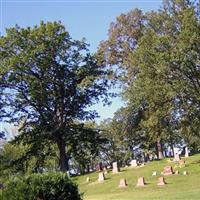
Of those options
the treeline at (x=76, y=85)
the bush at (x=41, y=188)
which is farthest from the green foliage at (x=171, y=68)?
the bush at (x=41, y=188)

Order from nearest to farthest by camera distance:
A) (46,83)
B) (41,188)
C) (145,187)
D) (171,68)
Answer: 1. (41,188)
2. (145,187)
3. (171,68)
4. (46,83)

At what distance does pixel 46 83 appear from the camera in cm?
4644

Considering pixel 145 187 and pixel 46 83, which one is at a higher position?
pixel 46 83

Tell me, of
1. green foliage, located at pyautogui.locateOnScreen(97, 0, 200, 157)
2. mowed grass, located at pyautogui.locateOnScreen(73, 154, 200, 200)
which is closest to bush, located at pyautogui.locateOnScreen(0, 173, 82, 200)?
mowed grass, located at pyautogui.locateOnScreen(73, 154, 200, 200)

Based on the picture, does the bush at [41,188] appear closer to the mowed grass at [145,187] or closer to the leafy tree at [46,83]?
the mowed grass at [145,187]

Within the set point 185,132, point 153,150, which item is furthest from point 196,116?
point 153,150

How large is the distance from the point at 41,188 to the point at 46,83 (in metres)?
33.8

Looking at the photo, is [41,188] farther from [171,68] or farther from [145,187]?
[171,68]

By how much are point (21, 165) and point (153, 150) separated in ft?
122

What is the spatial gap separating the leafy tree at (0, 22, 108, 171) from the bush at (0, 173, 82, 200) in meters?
31.8

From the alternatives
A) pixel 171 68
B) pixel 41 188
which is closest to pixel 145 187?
pixel 171 68

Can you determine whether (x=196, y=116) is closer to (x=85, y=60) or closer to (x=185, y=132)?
(x=185, y=132)

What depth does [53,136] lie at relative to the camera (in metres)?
45.9

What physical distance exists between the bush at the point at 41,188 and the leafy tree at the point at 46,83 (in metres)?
31.8
